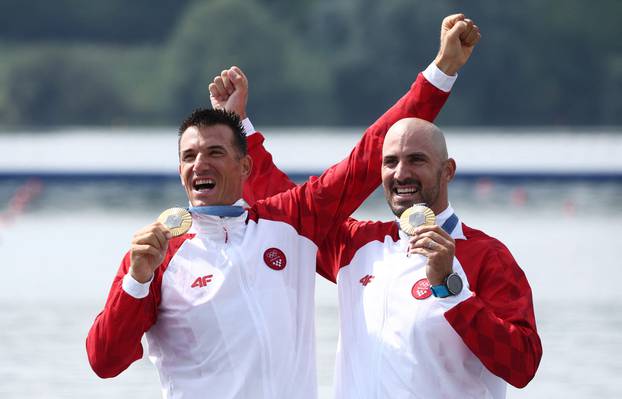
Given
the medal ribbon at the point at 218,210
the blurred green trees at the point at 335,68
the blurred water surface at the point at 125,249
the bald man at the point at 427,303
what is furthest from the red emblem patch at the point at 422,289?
the blurred green trees at the point at 335,68

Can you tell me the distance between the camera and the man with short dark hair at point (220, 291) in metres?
3.25

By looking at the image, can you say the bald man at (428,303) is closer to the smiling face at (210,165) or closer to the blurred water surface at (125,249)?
the smiling face at (210,165)

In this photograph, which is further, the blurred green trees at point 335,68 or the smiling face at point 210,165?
the blurred green trees at point 335,68

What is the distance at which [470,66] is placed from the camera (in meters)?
42.8

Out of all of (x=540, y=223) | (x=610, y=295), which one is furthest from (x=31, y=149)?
(x=610, y=295)

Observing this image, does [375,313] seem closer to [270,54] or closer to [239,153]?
[239,153]

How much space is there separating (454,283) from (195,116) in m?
0.75

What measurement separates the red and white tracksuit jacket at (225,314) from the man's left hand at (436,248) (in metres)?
0.38

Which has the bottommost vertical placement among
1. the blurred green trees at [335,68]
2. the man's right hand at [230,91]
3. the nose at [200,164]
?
the nose at [200,164]

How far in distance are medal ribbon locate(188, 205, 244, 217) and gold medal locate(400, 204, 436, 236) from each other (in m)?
0.41

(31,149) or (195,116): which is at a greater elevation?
(31,149)

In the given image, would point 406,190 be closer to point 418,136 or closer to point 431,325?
point 418,136

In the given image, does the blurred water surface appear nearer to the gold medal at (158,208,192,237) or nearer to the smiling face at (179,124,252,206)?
the smiling face at (179,124,252,206)

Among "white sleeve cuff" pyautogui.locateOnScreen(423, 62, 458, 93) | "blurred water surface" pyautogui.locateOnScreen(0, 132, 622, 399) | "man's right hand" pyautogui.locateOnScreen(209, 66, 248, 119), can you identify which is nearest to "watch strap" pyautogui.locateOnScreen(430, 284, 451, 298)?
"white sleeve cuff" pyautogui.locateOnScreen(423, 62, 458, 93)
